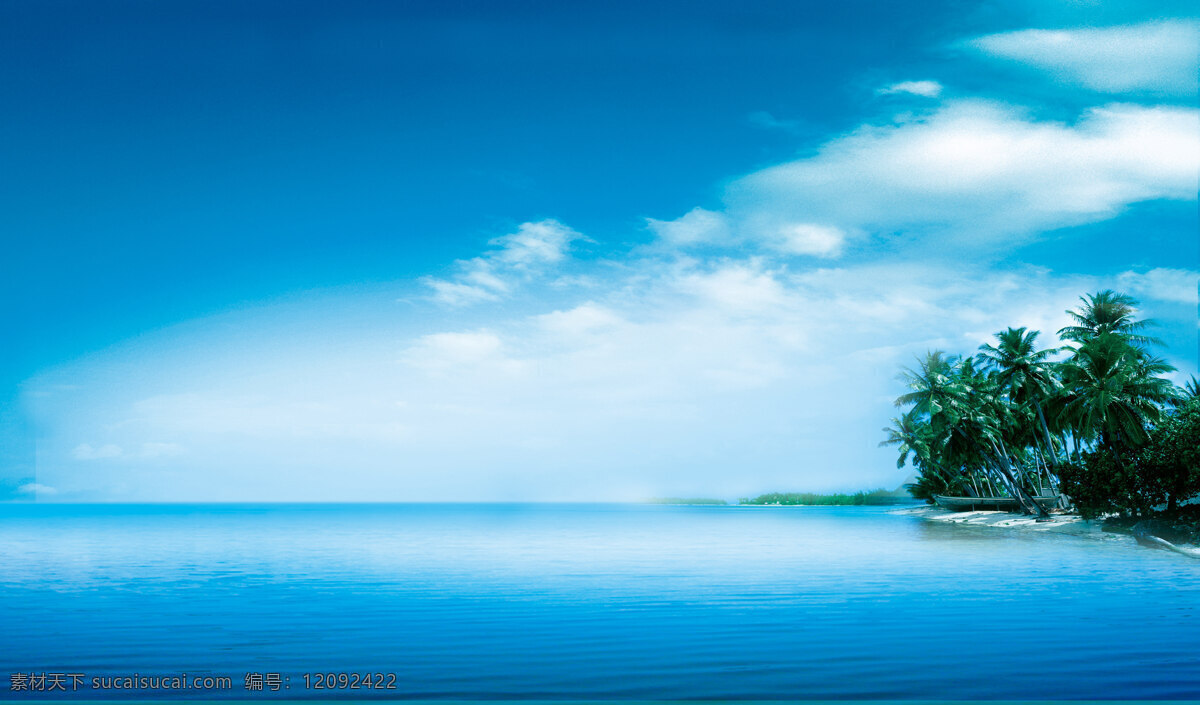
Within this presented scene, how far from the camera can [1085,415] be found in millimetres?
41906

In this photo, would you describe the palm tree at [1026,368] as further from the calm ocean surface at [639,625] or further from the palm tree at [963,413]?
the calm ocean surface at [639,625]

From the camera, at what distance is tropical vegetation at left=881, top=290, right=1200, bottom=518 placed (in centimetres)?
3612

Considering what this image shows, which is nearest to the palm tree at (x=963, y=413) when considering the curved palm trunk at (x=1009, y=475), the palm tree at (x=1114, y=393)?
the curved palm trunk at (x=1009, y=475)

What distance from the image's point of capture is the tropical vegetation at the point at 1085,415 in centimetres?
3612

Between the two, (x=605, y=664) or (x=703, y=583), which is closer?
(x=605, y=664)

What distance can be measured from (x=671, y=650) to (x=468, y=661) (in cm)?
306

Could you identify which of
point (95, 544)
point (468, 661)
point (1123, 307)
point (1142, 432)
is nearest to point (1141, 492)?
point (1142, 432)

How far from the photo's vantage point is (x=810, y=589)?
19453 millimetres

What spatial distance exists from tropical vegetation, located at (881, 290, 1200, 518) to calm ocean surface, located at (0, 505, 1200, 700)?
32.0ft

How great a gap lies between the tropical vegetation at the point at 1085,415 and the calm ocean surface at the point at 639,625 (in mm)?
9749

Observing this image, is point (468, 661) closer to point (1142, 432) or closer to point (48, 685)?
point (48, 685)

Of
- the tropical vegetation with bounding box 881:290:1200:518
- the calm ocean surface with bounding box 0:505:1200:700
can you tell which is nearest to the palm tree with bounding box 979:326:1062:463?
the tropical vegetation with bounding box 881:290:1200:518

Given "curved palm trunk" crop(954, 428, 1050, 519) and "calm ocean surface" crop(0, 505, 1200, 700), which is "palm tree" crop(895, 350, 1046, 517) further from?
"calm ocean surface" crop(0, 505, 1200, 700)

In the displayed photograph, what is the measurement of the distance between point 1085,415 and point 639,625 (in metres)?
37.5
